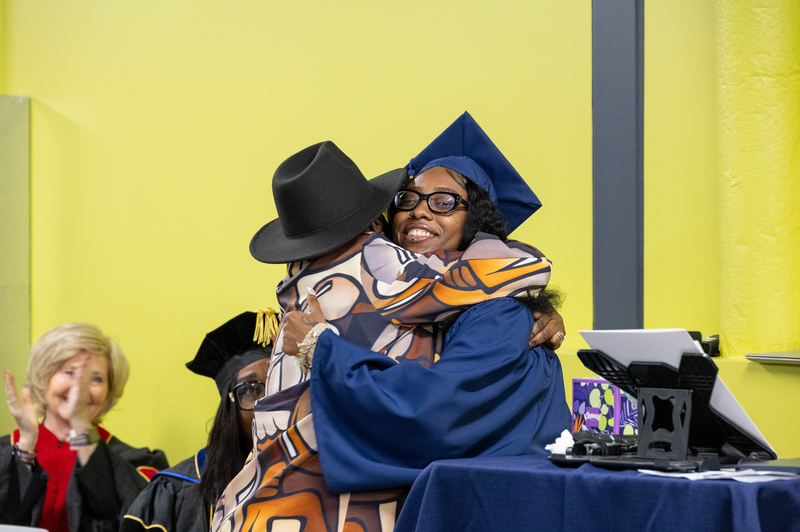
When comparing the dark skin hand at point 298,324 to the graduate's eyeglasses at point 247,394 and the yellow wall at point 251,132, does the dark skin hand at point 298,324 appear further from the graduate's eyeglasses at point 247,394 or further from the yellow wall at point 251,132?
the yellow wall at point 251,132

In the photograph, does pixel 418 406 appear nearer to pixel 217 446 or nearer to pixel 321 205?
pixel 321 205

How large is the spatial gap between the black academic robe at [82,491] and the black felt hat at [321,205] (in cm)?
180

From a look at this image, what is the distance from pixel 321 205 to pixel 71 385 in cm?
219

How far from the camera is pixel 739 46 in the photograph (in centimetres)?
292

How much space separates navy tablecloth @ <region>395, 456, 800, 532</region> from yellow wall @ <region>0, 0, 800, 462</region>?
1.78 metres

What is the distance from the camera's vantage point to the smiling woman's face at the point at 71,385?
372cm

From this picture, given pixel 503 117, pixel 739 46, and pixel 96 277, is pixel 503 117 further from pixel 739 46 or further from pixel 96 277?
pixel 96 277

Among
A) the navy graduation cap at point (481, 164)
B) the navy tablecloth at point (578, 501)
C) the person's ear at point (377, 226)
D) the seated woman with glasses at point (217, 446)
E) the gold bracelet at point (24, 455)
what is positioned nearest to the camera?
the navy tablecloth at point (578, 501)

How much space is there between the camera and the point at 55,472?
359 cm

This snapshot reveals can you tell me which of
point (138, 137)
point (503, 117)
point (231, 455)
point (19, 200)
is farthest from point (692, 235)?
point (19, 200)

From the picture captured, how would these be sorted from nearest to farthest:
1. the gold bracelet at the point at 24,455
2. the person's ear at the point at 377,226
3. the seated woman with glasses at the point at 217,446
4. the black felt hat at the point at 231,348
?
the person's ear at the point at 377,226, the seated woman with glasses at the point at 217,446, the black felt hat at the point at 231,348, the gold bracelet at the point at 24,455

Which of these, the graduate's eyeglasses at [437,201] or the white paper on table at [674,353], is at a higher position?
the graduate's eyeglasses at [437,201]

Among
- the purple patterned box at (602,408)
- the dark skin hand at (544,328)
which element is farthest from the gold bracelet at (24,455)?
the dark skin hand at (544,328)

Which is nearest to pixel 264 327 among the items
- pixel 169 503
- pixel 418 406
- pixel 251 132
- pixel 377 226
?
pixel 169 503
